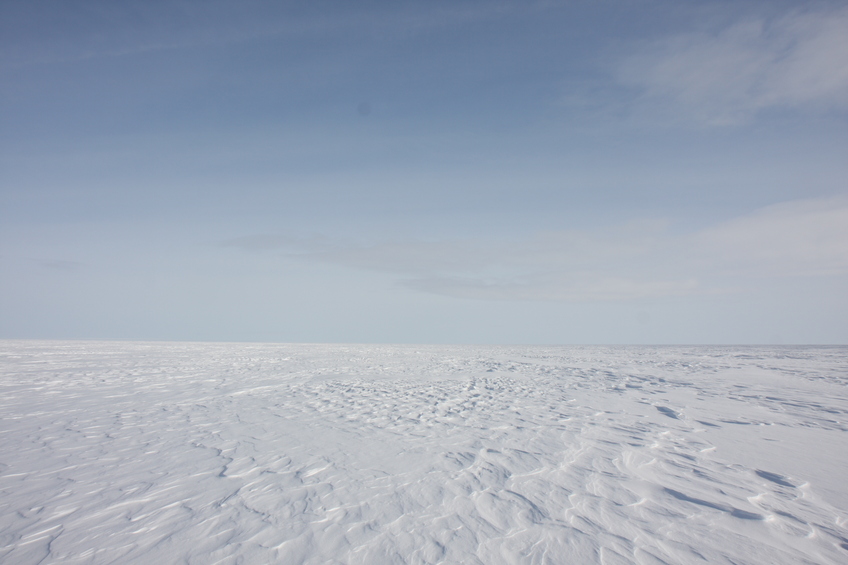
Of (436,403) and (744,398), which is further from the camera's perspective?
(744,398)

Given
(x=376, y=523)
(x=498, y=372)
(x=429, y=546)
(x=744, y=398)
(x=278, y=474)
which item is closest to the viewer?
(x=429, y=546)

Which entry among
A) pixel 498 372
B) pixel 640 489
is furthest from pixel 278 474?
pixel 498 372

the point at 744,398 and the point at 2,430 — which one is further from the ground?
the point at 744,398

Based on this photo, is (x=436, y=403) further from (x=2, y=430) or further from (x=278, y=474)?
(x=2, y=430)

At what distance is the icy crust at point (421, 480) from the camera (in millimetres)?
3010

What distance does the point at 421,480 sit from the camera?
4.22 m

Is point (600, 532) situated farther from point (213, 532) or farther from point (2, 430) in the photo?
point (2, 430)

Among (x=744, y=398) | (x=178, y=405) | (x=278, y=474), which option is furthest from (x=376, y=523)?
(x=744, y=398)

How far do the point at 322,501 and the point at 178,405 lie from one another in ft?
18.7

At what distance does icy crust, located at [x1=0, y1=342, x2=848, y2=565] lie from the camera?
301 cm

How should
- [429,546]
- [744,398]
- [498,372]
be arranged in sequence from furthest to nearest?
[498,372] → [744,398] → [429,546]

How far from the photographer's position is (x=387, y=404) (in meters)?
8.10

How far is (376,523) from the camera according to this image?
3336 millimetres

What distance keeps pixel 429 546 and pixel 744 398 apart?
29.6ft
